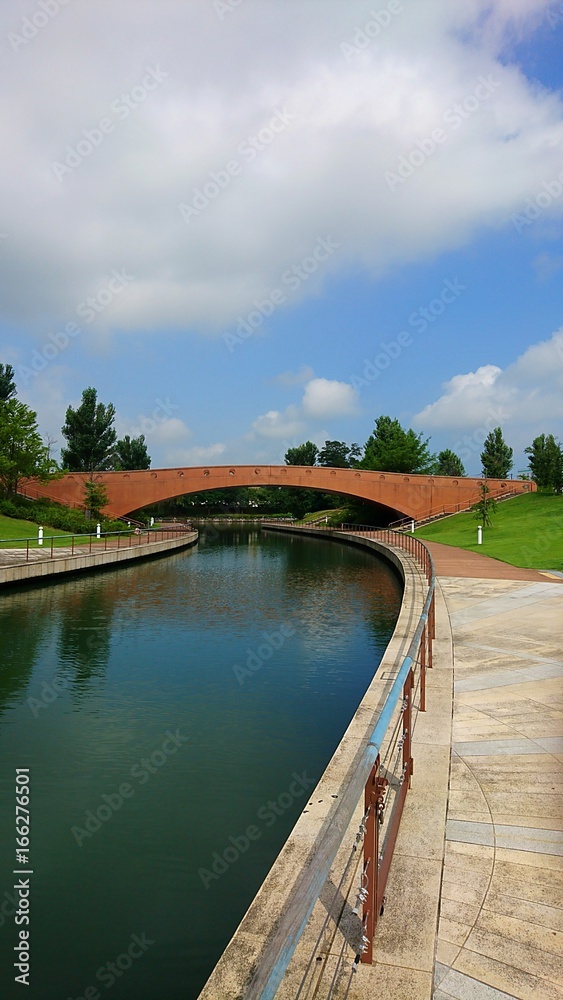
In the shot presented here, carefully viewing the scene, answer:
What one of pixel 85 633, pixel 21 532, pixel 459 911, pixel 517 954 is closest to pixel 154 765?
pixel 459 911

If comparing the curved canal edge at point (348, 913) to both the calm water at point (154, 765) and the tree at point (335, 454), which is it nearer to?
the calm water at point (154, 765)

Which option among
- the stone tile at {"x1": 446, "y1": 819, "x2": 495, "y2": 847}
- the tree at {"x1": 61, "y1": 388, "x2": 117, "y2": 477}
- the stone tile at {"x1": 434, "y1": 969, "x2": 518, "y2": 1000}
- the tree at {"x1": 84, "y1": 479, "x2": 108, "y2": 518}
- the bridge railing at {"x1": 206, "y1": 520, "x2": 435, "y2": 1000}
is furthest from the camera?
the tree at {"x1": 61, "y1": 388, "x2": 117, "y2": 477}

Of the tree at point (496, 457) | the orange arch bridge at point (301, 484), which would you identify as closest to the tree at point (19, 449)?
the orange arch bridge at point (301, 484)

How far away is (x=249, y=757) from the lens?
23.3ft

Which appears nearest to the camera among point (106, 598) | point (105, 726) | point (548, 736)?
point (548, 736)

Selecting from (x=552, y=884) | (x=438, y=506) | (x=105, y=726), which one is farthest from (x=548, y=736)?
(x=438, y=506)

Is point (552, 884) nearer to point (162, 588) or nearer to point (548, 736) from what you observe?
point (548, 736)

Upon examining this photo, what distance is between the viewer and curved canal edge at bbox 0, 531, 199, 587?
1842 centimetres

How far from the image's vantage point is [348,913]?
3.22m

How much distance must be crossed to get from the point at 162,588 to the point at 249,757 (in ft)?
47.1

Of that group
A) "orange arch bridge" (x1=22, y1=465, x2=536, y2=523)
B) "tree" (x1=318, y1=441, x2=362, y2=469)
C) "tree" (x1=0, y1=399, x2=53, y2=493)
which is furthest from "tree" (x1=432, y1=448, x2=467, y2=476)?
"tree" (x1=0, y1=399, x2=53, y2=493)

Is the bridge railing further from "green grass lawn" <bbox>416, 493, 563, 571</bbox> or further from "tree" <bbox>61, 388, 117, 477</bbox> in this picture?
"tree" <bbox>61, 388, 117, 477</bbox>

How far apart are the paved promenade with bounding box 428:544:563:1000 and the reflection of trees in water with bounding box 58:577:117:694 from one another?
5.98 meters

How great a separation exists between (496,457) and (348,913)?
8074cm
